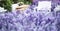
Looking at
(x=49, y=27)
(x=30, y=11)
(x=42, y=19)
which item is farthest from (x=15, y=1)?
(x=49, y=27)

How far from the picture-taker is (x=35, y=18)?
1455mm

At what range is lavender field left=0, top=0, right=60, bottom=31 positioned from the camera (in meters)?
1.41

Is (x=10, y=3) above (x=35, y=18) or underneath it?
above

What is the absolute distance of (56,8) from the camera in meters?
1.46

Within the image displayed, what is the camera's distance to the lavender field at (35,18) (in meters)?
1.41

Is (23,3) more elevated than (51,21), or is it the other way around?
(23,3)

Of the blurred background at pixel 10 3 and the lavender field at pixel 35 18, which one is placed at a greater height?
the blurred background at pixel 10 3

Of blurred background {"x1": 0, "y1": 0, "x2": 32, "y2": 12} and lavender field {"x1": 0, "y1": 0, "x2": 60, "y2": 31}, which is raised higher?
blurred background {"x1": 0, "y1": 0, "x2": 32, "y2": 12}

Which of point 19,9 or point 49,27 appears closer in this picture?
point 49,27

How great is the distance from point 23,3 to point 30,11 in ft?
0.40

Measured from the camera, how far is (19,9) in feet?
4.93

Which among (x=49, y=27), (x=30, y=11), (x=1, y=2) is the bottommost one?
(x=49, y=27)

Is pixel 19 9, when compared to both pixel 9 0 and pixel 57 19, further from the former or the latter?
pixel 57 19

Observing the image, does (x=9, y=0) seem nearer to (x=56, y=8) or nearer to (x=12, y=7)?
(x=12, y=7)
